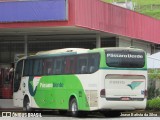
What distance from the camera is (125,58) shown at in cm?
2572

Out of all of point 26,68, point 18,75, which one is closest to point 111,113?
point 26,68

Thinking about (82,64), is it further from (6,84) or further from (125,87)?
(6,84)

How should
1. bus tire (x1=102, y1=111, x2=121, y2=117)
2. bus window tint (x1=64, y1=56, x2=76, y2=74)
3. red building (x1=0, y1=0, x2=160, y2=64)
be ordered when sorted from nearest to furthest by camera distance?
bus window tint (x1=64, y1=56, x2=76, y2=74), bus tire (x1=102, y1=111, x2=121, y2=117), red building (x1=0, y1=0, x2=160, y2=64)

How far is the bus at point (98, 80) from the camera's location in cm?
2519

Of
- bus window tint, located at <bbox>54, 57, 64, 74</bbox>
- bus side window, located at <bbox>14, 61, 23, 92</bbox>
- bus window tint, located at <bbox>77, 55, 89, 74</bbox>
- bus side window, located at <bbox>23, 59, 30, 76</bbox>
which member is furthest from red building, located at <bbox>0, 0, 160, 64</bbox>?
bus window tint, located at <bbox>77, 55, 89, 74</bbox>

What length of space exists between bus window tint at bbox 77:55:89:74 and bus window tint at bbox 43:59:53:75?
100.0 inches

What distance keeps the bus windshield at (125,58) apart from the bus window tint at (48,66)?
14.1 feet

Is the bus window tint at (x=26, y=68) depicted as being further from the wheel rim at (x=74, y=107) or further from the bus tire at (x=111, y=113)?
the bus tire at (x=111, y=113)

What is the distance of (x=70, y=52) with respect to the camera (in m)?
27.2

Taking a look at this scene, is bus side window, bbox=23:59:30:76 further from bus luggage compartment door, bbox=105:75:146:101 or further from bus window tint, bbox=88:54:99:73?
bus luggage compartment door, bbox=105:75:146:101


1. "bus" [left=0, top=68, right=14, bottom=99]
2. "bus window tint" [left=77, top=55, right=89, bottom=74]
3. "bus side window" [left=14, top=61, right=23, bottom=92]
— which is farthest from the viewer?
"bus" [left=0, top=68, right=14, bottom=99]

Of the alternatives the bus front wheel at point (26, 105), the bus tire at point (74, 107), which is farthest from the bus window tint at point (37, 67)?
the bus tire at point (74, 107)

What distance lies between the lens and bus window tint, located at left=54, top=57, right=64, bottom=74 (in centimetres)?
2773

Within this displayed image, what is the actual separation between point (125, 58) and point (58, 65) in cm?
381
